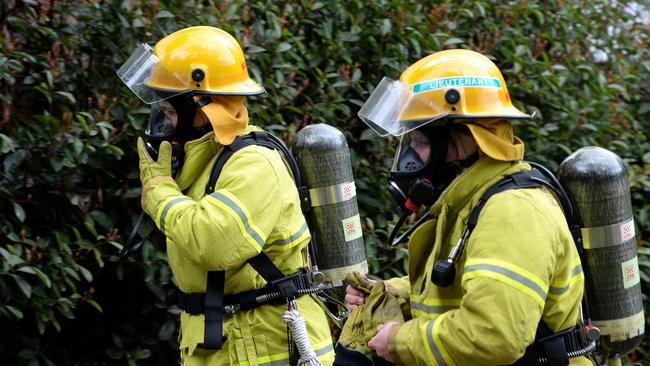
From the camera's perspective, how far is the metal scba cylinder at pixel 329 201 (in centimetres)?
400

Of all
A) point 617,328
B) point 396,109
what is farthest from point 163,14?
point 617,328

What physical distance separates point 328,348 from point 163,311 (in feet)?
4.77

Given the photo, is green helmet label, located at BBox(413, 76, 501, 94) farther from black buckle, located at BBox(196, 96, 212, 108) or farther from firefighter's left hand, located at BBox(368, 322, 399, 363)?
black buckle, located at BBox(196, 96, 212, 108)

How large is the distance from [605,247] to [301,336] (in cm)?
115

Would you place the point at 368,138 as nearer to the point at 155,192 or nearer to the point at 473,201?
the point at 155,192

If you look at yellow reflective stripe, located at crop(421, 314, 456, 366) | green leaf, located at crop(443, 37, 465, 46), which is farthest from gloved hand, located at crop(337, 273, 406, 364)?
green leaf, located at crop(443, 37, 465, 46)

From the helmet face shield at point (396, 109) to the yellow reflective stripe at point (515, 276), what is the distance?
1.79ft

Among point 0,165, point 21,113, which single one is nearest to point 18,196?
point 0,165

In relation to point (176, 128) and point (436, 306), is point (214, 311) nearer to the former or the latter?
point (176, 128)

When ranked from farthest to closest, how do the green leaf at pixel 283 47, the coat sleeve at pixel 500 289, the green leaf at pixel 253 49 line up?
the green leaf at pixel 283 47 < the green leaf at pixel 253 49 < the coat sleeve at pixel 500 289

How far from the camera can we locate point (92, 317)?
5.03 meters

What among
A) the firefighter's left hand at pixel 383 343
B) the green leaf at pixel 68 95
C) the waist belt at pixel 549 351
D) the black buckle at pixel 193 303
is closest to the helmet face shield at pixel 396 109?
the firefighter's left hand at pixel 383 343

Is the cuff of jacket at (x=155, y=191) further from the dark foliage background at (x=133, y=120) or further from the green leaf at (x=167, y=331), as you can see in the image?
the green leaf at (x=167, y=331)

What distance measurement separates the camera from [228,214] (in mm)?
3234
